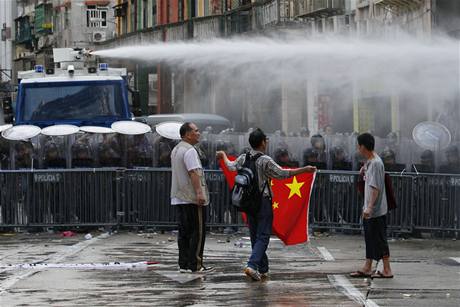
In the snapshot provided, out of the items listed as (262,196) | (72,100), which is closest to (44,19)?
(72,100)

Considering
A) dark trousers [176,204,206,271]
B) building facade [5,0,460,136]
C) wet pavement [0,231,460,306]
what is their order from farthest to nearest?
building facade [5,0,460,136]
dark trousers [176,204,206,271]
wet pavement [0,231,460,306]

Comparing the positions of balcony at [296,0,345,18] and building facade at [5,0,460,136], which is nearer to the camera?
building facade at [5,0,460,136]

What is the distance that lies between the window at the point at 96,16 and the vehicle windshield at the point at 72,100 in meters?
58.3

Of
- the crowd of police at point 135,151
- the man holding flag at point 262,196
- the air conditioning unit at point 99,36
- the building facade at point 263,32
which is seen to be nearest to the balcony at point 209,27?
the building facade at point 263,32

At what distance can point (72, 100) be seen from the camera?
2902 centimetres

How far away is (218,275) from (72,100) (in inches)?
513

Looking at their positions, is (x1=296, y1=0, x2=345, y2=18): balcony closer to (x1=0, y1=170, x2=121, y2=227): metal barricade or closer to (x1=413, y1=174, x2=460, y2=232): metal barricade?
(x1=0, y1=170, x2=121, y2=227): metal barricade

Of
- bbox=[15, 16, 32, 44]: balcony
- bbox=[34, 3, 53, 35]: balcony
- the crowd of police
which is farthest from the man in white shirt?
bbox=[15, 16, 32, 44]: balcony

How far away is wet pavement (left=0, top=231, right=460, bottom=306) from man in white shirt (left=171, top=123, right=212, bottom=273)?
1.03 ft

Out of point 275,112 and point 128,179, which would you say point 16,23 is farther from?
point 128,179

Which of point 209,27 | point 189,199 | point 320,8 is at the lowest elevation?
point 189,199

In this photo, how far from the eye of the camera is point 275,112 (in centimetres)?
5209

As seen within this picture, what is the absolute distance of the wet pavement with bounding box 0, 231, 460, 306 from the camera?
1428 centimetres

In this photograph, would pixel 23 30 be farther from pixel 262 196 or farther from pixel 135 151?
pixel 262 196
